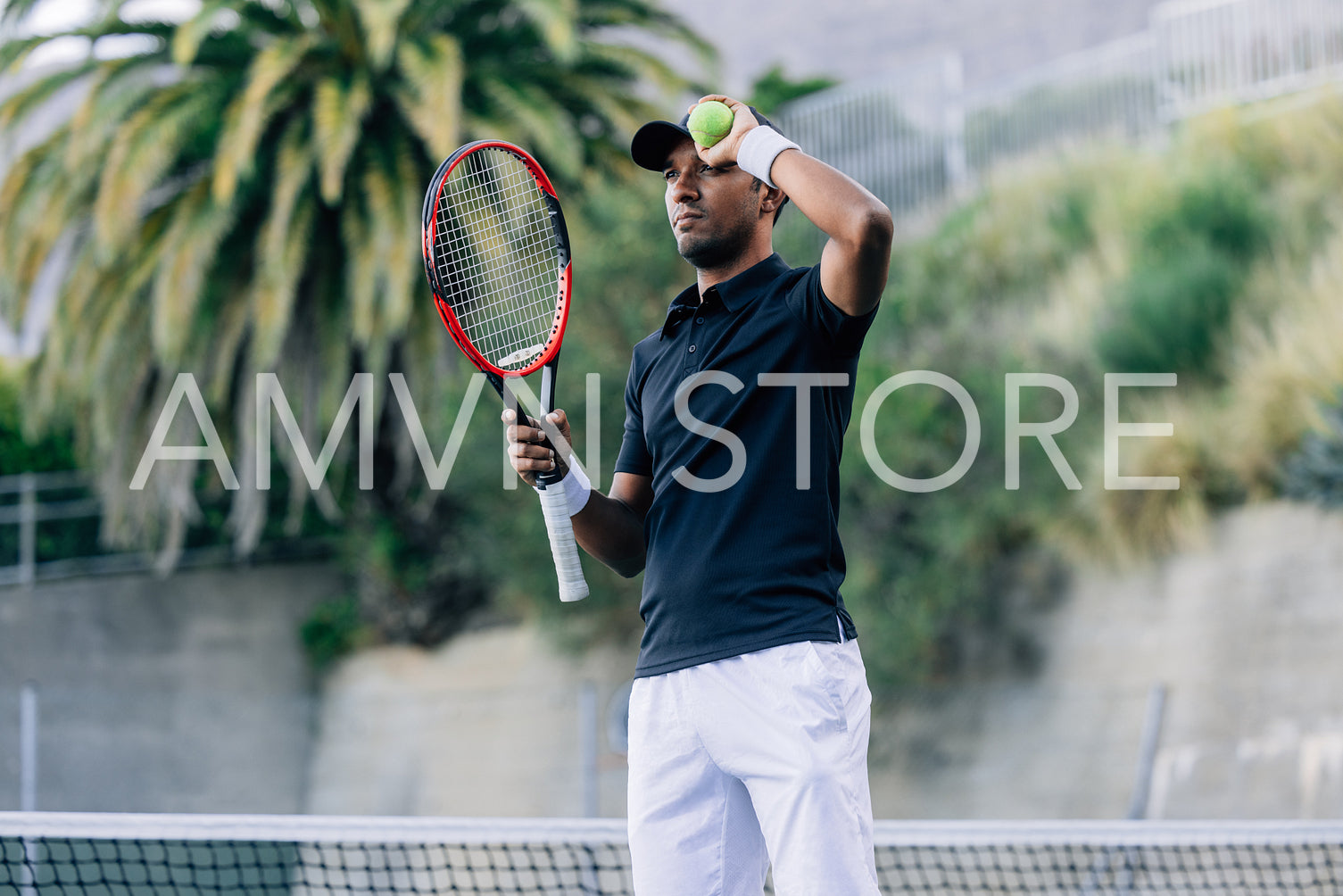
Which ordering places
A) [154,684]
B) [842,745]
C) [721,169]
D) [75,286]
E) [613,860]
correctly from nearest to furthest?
[842,745], [721,169], [613,860], [75,286], [154,684]

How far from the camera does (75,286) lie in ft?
Result: 36.1

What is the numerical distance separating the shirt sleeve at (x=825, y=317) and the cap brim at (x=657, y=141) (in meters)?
0.37

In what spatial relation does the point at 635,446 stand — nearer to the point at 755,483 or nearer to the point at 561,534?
the point at 561,534

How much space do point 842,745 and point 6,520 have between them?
36.4 feet

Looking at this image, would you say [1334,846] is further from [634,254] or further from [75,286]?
[75,286]

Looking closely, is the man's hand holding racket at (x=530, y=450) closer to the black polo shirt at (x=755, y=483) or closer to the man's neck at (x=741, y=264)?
the black polo shirt at (x=755, y=483)

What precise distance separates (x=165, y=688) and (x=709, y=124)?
36.5 ft

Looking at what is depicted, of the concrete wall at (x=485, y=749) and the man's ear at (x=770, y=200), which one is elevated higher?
the man's ear at (x=770, y=200)

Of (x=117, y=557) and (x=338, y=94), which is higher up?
(x=338, y=94)

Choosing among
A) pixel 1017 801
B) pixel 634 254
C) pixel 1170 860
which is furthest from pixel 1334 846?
pixel 634 254

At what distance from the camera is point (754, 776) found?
2.19 metres

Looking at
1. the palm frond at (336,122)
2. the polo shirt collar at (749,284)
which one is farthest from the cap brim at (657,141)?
the palm frond at (336,122)

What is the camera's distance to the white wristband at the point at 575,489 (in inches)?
99.7

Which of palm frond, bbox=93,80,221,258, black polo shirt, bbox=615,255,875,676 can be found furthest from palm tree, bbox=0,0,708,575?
black polo shirt, bbox=615,255,875,676
